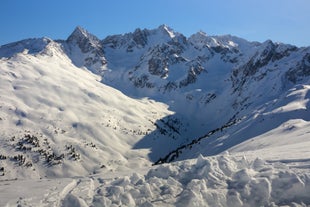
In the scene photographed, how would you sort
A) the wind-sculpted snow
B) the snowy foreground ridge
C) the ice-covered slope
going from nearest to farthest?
1. the wind-sculpted snow
2. the snowy foreground ridge
3. the ice-covered slope

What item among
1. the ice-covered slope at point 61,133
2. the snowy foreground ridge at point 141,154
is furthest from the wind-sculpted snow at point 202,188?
the ice-covered slope at point 61,133

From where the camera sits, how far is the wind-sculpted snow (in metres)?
35.6

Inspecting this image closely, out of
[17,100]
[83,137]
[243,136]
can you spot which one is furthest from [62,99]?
[243,136]

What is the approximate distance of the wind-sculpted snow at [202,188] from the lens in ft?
117

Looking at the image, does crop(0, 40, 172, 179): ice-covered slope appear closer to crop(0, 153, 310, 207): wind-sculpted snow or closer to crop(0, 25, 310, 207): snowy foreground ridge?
crop(0, 25, 310, 207): snowy foreground ridge

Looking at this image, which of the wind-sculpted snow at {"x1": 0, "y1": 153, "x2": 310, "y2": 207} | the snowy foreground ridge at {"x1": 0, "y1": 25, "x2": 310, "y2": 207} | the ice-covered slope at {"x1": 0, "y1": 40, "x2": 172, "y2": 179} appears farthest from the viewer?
the ice-covered slope at {"x1": 0, "y1": 40, "x2": 172, "y2": 179}

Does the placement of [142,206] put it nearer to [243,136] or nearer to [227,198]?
[227,198]

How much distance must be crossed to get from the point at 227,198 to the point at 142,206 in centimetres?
772

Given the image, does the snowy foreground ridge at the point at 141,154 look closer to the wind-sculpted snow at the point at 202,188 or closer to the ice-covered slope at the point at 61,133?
the wind-sculpted snow at the point at 202,188

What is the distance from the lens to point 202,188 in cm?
A: 3766

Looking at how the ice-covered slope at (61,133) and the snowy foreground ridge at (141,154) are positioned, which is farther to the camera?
the ice-covered slope at (61,133)

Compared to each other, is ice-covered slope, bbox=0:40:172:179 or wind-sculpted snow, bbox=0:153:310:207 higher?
ice-covered slope, bbox=0:40:172:179

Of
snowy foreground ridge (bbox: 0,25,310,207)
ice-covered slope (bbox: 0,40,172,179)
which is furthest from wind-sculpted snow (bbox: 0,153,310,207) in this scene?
ice-covered slope (bbox: 0,40,172,179)

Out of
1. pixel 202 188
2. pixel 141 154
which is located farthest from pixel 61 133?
pixel 202 188
